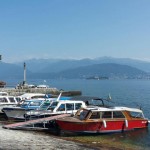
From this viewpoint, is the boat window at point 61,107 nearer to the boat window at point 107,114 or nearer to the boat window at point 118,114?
the boat window at point 107,114

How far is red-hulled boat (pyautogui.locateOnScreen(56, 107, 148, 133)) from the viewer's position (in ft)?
89.2

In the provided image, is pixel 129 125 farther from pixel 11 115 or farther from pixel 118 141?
pixel 11 115

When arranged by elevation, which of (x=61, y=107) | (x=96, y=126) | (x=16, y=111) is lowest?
(x=96, y=126)

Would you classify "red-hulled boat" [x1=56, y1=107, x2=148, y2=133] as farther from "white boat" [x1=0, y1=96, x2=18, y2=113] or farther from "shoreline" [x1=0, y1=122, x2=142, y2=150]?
"white boat" [x1=0, y1=96, x2=18, y2=113]

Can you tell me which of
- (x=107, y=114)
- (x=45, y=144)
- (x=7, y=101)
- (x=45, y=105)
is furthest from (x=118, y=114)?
(x=7, y=101)

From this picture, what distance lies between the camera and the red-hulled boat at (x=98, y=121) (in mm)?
27203

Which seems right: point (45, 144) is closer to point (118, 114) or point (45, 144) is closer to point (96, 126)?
point (96, 126)

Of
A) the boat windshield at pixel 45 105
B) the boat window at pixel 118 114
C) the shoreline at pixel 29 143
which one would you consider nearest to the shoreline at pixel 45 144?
the shoreline at pixel 29 143

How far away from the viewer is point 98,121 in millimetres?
27656

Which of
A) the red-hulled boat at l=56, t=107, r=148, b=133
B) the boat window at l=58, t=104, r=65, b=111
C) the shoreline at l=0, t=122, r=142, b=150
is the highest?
the boat window at l=58, t=104, r=65, b=111

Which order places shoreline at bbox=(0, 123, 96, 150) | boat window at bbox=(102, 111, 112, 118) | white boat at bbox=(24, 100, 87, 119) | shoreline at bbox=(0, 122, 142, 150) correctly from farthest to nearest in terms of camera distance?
1. white boat at bbox=(24, 100, 87, 119)
2. boat window at bbox=(102, 111, 112, 118)
3. shoreline at bbox=(0, 122, 142, 150)
4. shoreline at bbox=(0, 123, 96, 150)

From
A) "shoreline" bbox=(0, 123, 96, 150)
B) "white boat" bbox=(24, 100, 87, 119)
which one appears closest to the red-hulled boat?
"white boat" bbox=(24, 100, 87, 119)

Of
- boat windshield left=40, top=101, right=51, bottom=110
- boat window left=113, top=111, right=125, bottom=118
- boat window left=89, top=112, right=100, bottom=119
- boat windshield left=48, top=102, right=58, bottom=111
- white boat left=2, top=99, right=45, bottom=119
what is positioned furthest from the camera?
white boat left=2, top=99, right=45, bottom=119

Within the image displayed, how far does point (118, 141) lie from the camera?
85.4 ft
